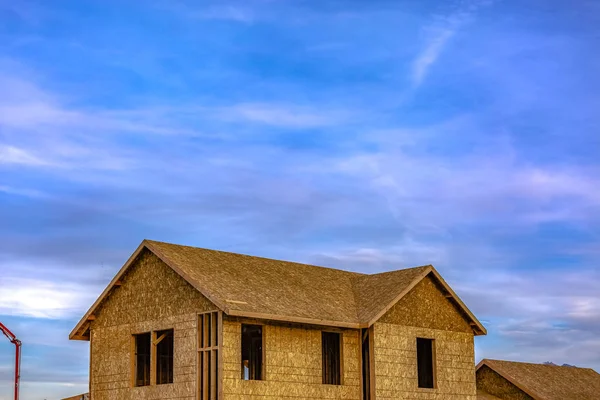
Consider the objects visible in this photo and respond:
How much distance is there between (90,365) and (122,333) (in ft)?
7.57

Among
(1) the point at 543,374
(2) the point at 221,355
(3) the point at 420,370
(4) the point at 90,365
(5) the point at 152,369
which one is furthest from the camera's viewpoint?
(1) the point at 543,374

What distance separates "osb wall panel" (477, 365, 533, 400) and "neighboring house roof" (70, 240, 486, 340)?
795 centimetres

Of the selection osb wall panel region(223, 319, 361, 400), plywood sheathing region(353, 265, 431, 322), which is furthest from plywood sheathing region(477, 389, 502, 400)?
osb wall panel region(223, 319, 361, 400)

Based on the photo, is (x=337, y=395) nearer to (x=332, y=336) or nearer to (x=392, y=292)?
(x=332, y=336)

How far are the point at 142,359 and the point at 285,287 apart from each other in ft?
19.8

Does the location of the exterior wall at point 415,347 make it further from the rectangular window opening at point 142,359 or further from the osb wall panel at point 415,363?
the rectangular window opening at point 142,359

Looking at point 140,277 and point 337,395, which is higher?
point 140,277

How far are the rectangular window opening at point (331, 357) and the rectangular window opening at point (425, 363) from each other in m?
4.78

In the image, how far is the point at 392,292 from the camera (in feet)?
121

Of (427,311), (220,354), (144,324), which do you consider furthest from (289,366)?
(427,311)

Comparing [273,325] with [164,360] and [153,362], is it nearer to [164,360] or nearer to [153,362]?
[153,362]

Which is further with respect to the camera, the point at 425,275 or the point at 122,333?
the point at 425,275

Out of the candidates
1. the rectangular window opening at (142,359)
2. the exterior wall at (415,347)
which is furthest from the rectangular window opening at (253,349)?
the exterior wall at (415,347)

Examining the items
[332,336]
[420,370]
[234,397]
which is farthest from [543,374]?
[234,397]
